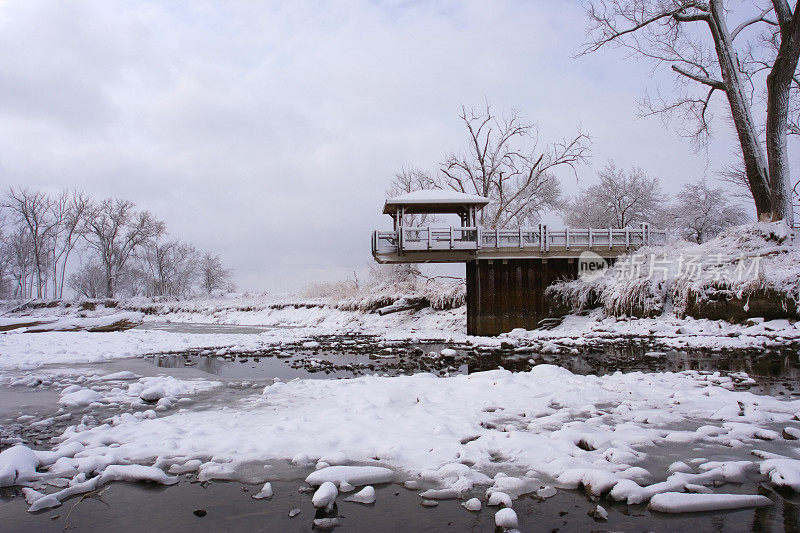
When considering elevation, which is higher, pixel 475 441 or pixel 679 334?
pixel 475 441

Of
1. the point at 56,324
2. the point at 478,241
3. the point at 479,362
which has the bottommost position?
the point at 479,362

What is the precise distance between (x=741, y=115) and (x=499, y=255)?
1113 cm

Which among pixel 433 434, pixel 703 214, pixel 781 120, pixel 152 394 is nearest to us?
pixel 433 434

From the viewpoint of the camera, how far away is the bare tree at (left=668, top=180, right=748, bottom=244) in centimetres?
3797

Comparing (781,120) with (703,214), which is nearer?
(781,120)

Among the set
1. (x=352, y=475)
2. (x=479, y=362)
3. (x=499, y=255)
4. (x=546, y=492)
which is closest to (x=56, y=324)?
(x=479, y=362)

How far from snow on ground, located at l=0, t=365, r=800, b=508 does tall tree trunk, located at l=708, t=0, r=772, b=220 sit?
653 inches

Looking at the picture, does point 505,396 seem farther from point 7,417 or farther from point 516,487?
point 7,417

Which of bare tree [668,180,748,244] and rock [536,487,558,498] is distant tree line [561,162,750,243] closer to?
bare tree [668,180,748,244]

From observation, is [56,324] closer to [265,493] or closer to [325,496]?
[265,493]

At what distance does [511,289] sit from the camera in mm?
22062

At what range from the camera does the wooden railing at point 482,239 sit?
2153cm

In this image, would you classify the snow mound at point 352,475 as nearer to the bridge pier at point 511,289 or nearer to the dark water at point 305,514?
the dark water at point 305,514

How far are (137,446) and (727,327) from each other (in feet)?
52.6
